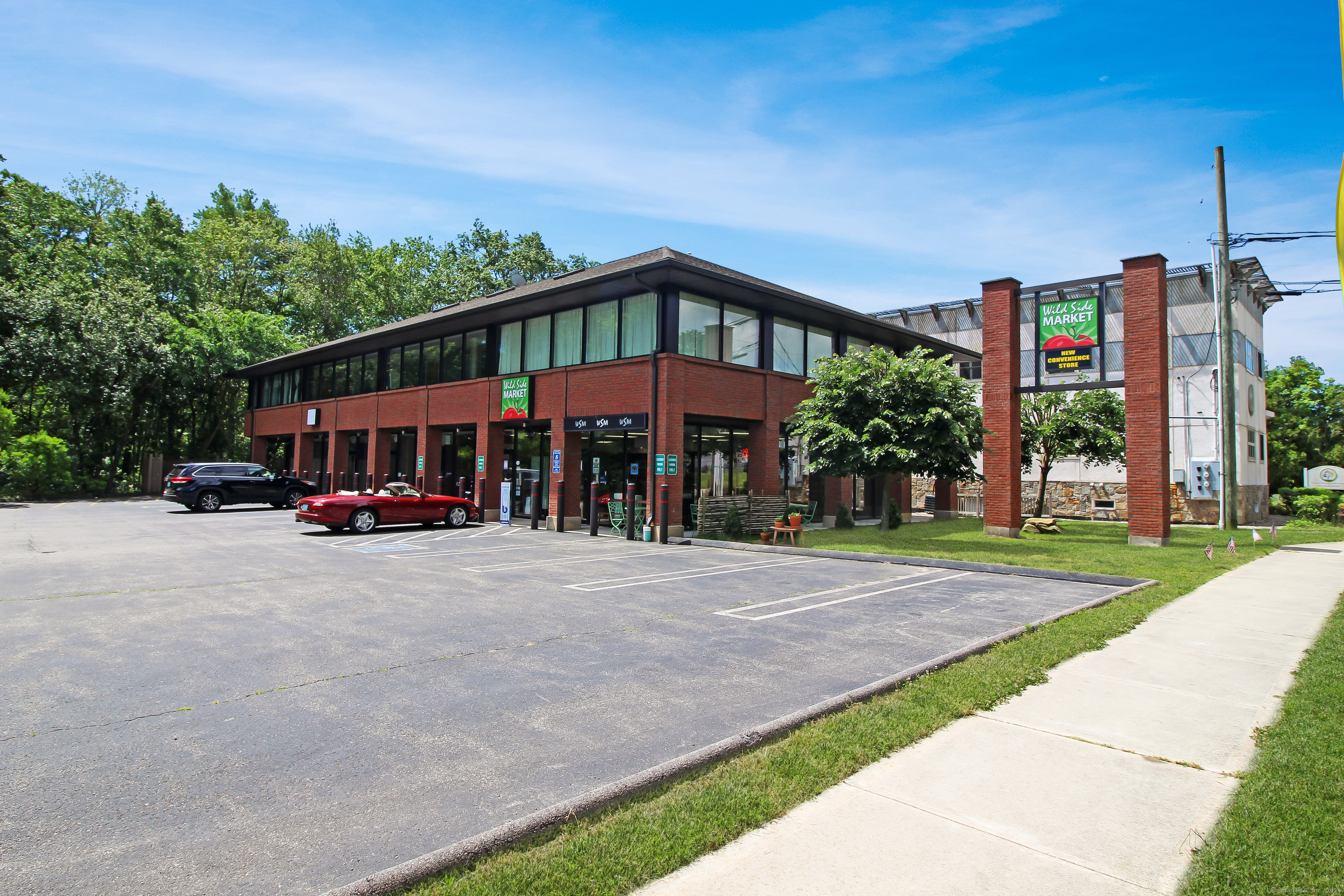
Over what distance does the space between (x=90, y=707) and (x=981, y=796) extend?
588 cm

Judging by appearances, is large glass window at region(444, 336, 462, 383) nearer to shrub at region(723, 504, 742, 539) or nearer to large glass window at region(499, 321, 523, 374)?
large glass window at region(499, 321, 523, 374)

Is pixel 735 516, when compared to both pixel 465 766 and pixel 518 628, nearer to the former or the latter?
pixel 518 628

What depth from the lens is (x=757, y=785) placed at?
395 cm

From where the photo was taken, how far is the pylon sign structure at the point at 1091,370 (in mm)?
18094

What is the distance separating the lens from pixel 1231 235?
1025 inches

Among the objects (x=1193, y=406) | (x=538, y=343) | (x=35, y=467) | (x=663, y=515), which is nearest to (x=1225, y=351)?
(x=1193, y=406)

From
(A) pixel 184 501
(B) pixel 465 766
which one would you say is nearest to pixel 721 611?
(B) pixel 465 766

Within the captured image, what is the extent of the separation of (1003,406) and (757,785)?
1903cm

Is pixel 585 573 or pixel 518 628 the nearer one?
pixel 518 628

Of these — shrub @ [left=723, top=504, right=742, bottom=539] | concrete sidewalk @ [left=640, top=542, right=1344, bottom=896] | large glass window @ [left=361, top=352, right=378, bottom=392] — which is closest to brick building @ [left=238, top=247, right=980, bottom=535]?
shrub @ [left=723, top=504, right=742, bottom=539]

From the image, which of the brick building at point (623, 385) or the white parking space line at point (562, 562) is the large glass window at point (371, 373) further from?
the white parking space line at point (562, 562)

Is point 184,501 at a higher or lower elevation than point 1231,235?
lower

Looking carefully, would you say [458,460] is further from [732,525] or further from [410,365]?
[732,525]

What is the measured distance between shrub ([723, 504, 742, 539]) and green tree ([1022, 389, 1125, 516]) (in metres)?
12.0
